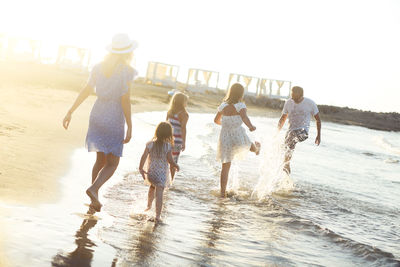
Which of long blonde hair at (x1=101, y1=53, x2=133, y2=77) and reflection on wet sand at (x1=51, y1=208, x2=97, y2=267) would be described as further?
long blonde hair at (x1=101, y1=53, x2=133, y2=77)

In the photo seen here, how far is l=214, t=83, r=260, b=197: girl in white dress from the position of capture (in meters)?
7.19

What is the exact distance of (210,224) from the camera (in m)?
5.64

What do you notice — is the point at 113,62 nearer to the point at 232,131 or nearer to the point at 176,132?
the point at 176,132

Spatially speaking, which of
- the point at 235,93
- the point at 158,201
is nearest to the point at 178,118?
the point at 235,93

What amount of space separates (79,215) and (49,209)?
299mm

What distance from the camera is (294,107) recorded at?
8.89 metres

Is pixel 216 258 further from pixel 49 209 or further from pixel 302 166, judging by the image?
pixel 302 166

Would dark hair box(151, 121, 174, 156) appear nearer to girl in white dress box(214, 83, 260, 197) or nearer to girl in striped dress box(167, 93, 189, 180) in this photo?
girl in striped dress box(167, 93, 189, 180)

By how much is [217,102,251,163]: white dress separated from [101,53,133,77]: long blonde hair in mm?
2583

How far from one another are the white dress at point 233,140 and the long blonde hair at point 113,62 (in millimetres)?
2583

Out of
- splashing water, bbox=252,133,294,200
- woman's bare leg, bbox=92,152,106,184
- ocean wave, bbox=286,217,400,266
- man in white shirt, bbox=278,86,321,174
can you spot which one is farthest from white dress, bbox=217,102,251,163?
woman's bare leg, bbox=92,152,106,184

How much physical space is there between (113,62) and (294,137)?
16.3ft

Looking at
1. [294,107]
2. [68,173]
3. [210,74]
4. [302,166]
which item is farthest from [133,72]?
[210,74]

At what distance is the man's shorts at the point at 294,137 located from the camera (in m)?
8.93
